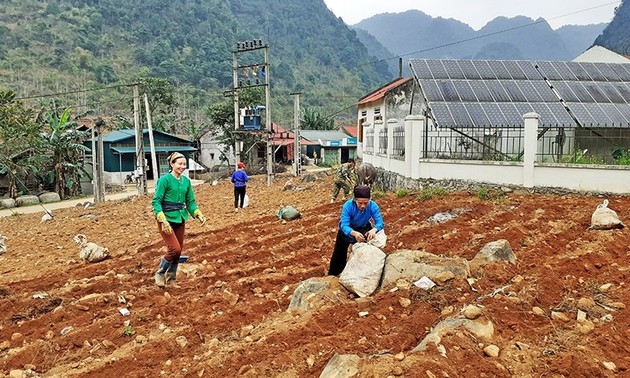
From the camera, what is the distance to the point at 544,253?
260 inches

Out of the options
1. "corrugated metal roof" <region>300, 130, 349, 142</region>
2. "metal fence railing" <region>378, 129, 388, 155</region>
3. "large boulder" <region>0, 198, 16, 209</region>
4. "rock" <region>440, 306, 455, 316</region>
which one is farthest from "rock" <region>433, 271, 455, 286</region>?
"corrugated metal roof" <region>300, 130, 349, 142</region>

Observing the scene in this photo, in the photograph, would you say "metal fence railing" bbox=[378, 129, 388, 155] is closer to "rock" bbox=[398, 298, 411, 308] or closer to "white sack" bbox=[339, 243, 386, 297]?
"white sack" bbox=[339, 243, 386, 297]

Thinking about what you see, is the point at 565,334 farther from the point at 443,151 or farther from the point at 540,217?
the point at 443,151

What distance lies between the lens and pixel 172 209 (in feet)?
20.2

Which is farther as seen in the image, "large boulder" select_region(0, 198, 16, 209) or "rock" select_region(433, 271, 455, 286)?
"large boulder" select_region(0, 198, 16, 209)

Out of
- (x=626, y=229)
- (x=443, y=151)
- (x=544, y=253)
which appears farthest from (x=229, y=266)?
(x=443, y=151)

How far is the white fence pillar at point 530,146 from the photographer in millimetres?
10680

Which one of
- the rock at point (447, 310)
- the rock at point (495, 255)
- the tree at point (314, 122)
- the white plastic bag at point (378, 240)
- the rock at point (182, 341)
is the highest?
the tree at point (314, 122)

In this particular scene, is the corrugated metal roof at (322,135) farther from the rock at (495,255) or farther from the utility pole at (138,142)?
the rock at (495,255)

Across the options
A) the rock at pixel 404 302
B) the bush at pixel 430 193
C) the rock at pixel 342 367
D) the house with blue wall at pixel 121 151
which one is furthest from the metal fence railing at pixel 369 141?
the house with blue wall at pixel 121 151

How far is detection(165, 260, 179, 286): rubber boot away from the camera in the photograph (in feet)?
21.0

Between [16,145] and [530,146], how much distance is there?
26.1 m

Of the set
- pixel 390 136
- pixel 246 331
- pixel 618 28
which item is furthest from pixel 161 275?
pixel 618 28

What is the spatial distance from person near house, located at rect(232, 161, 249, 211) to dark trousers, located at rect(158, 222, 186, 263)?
7336mm
